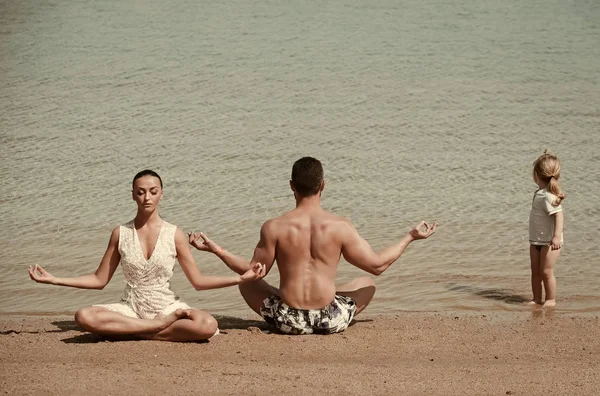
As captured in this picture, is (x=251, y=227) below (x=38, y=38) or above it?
below

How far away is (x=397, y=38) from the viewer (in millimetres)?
20078

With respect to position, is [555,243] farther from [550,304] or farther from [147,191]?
[147,191]

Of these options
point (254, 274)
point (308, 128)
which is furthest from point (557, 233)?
point (308, 128)

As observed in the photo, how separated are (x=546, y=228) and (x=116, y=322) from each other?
3.38 metres

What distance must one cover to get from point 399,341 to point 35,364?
7.36 feet

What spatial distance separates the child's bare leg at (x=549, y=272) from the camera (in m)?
7.48

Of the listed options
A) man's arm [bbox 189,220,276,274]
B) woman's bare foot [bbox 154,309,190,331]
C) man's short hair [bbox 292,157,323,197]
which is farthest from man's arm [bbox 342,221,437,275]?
woman's bare foot [bbox 154,309,190,331]

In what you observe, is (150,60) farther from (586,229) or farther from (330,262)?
(330,262)

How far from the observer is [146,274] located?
20.4 feet

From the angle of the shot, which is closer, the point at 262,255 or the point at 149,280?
the point at 149,280

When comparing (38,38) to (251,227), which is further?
(38,38)

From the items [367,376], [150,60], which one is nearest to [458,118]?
[150,60]

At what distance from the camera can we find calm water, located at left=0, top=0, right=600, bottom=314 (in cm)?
897

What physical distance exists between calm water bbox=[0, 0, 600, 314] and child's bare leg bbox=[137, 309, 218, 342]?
5.10 ft
